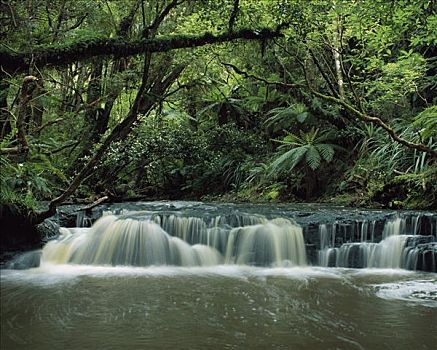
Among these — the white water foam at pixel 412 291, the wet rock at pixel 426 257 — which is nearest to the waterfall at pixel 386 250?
the wet rock at pixel 426 257

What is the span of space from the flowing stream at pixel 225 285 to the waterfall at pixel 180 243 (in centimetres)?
2

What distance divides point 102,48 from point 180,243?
11.7 feet

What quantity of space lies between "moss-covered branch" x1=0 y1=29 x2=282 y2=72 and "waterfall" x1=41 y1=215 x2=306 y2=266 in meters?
2.98

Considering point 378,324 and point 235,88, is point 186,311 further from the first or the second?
point 235,88

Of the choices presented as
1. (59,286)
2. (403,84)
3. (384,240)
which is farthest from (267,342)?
(403,84)

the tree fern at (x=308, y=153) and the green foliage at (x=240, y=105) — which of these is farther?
the tree fern at (x=308, y=153)

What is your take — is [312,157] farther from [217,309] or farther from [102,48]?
[217,309]

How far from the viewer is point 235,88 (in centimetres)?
1666

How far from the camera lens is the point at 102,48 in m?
7.24

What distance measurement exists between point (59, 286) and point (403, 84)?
7.05 meters

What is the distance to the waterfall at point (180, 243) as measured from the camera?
7.37 m

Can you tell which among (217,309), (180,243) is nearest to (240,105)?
(180,243)

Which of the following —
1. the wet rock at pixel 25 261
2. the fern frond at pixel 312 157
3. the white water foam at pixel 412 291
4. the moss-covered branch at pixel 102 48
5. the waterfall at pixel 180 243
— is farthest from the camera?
the fern frond at pixel 312 157

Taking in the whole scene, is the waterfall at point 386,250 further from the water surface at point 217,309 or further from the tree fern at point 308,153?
the tree fern at point 308,153
